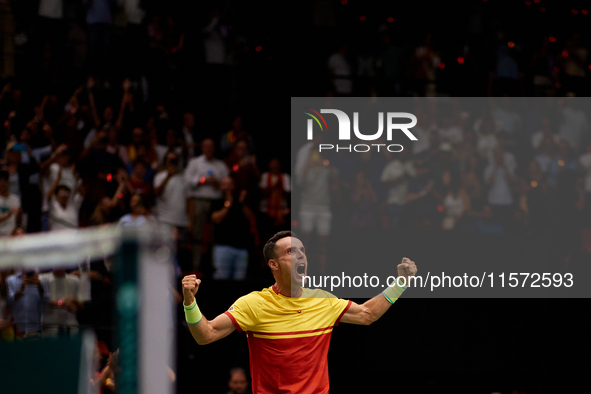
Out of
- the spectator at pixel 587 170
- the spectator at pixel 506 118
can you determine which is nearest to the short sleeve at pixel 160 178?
the spectator at pixel 506 118

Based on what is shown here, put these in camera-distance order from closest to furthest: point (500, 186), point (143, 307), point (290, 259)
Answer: point (143, 307), point (290, 259), point (500, 186)

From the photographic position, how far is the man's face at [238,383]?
9367mm

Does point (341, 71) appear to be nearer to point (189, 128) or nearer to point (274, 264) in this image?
point (189, 128)

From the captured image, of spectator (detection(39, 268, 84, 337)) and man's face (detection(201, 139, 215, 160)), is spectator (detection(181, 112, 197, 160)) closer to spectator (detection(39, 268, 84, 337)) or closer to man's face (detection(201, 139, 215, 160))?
man's face (detection(201, 139, 215, 160))

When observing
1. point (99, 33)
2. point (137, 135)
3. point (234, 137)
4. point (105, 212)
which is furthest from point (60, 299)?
point (99, 33)

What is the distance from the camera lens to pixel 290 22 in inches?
591

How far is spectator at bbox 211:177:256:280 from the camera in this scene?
10422 mm

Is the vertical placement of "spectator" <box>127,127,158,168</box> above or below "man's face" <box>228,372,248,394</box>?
above

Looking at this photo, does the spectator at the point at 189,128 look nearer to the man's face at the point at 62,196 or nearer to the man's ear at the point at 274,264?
the man's face at the point at 62,196

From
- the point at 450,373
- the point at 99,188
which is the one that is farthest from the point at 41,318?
the point at 450,373

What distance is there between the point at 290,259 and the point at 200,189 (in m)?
5.22

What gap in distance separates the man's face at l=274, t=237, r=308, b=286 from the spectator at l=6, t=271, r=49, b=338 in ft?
6.43

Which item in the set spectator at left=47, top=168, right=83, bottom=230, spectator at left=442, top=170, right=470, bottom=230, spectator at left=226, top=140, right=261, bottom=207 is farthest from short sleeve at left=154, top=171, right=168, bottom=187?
spectator at left=442, top=170, right=470, bottom=230

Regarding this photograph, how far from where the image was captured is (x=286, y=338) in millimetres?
5664
